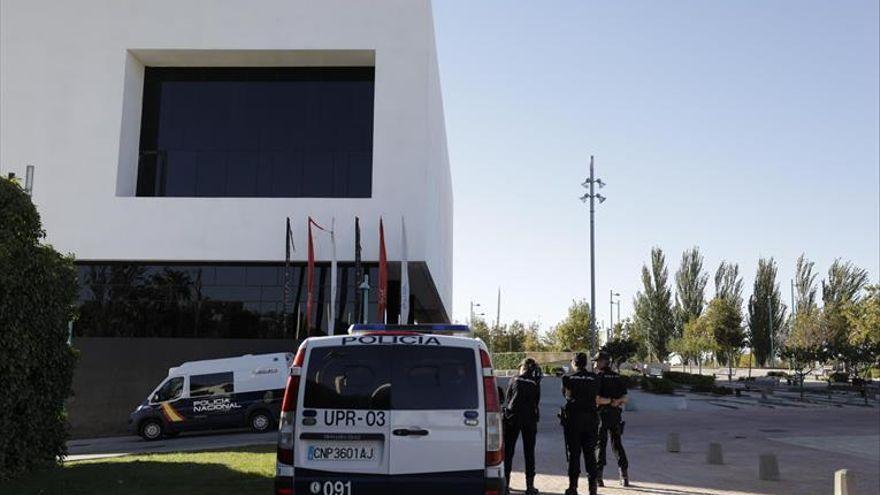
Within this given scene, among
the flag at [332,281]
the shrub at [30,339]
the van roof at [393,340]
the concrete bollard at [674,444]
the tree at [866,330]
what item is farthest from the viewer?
the tree at [866,330]

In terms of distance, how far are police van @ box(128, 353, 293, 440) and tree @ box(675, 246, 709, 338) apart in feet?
193

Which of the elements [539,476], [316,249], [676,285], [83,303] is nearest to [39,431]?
[539,476]

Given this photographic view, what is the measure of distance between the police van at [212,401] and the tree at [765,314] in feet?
195

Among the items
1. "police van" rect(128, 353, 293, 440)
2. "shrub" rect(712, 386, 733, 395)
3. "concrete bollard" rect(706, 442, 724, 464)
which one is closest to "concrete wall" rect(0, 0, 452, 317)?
"police van" rect(128, 353, 293, 440)

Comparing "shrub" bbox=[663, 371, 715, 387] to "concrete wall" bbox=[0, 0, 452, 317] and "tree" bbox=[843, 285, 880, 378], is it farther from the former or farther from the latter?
"concrete wall" bbox=[0, 0, 452, 317]

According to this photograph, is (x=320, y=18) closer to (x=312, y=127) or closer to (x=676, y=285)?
(x=312, y=127)

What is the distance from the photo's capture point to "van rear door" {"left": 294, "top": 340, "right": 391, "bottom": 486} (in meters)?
5.97

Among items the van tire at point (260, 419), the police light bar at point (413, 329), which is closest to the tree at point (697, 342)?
the van tire at point (260, 419)

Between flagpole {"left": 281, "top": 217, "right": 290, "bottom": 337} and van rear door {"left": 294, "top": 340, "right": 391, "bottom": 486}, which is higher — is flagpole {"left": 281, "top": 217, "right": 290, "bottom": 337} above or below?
above

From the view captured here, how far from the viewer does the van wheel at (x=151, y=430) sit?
73.4 feet

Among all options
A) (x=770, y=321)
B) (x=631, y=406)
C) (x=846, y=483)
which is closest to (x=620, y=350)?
(x=631, y=406)

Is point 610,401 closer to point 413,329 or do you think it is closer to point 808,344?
point 413,329

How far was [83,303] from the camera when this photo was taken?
29.1m

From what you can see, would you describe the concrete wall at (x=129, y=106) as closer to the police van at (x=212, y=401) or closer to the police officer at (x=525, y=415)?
the police van at (x=212, y=401)
